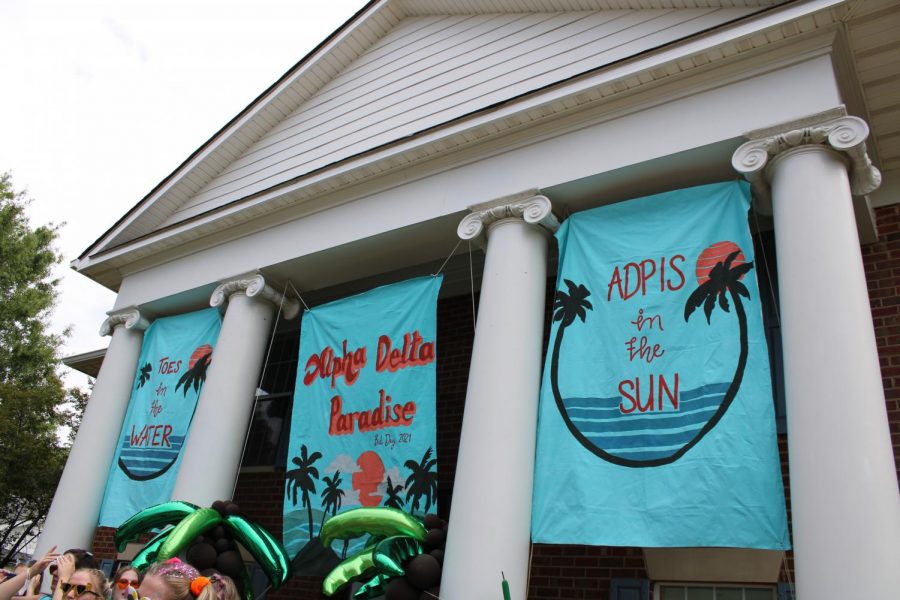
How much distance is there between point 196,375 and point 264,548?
367 centimetres

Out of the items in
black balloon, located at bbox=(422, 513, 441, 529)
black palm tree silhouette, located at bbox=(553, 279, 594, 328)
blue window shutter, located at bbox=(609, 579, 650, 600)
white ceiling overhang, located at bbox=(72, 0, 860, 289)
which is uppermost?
white ceiling overhang, located at bbox=(72, 0, 860, 289)

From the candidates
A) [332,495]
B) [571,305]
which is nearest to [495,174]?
[571,305]

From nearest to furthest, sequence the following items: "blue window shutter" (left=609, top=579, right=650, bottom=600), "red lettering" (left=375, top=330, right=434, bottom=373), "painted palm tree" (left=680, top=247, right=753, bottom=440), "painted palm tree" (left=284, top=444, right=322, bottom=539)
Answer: "painted palm tree" (left=680, top=247, right=753, bottom=440)
"blue window shutter" (left=609, top=579, right=650, bottom=600)
"red lettering" (left=375, top=330, right=434, bottom=373)
"painted palm tree" (left=284, top=444, right=322, bottom=539)

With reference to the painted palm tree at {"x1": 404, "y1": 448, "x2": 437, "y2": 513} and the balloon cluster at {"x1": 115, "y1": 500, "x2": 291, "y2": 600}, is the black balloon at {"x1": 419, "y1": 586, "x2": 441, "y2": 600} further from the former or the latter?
the balloon cluster at {"x1": 115, "y1": 500, "x2": 291, "y2": 600}

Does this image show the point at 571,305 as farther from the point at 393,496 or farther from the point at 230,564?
the point at 230,564

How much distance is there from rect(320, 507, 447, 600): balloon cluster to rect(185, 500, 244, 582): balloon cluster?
3.98 ft

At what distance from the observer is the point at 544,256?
7934 mm

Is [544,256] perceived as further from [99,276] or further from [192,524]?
[99,276]

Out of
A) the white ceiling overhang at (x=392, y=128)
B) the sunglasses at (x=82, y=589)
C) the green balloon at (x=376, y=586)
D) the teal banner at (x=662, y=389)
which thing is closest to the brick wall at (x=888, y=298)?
the teal banner at (x=662, y=389)

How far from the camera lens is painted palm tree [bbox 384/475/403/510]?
7.58m

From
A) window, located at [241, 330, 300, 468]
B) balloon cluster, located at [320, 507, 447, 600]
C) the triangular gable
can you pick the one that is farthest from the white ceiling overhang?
balloon cluster, located at [320, 507, 447, 600]

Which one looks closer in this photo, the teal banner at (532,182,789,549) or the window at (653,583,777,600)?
the teal banner at (532,182,789,549)

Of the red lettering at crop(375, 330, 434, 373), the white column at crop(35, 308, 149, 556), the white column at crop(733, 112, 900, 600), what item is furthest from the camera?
the white column at crop(35, 308, 149, 556)

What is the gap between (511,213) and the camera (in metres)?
7.94
